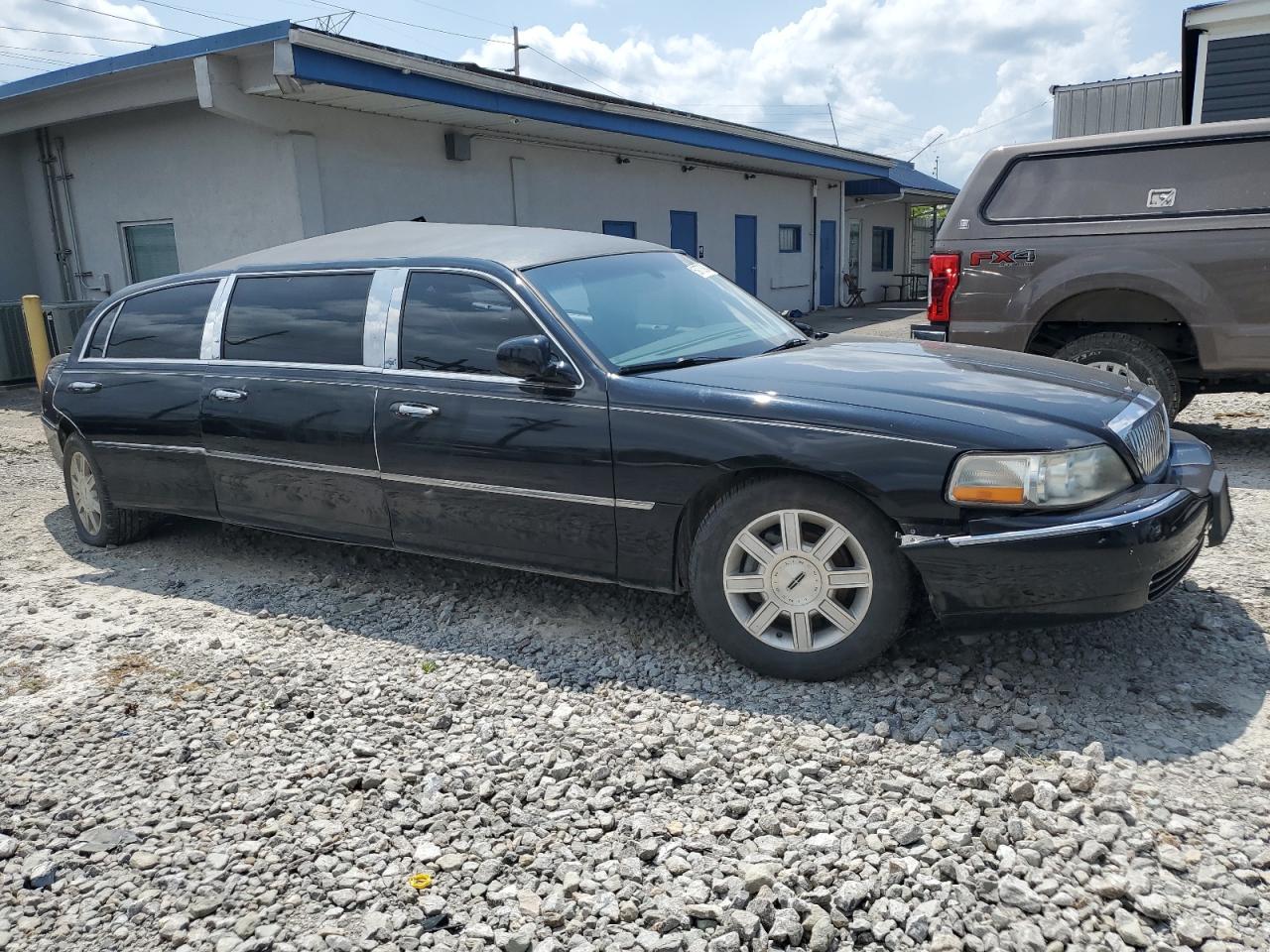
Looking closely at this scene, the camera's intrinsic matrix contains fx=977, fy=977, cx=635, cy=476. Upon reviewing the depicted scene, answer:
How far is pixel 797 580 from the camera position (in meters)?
3.42

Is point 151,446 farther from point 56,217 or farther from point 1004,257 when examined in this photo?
point 56,217

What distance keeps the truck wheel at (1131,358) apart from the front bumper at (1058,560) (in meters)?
Answer: 3.50

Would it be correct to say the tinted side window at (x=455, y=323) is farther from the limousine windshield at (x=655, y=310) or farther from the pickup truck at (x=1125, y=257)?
the pickup truck at (x=1125, y=257)

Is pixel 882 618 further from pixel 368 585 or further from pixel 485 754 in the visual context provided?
pixel 368 585

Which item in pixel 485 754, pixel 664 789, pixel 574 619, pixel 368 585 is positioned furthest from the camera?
pixel 368 585

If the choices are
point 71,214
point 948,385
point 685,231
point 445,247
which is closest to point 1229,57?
point 685,231

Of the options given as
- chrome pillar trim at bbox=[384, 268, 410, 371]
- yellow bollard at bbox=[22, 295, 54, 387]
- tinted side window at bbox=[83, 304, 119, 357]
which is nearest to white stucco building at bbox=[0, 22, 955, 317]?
yellow bollard at bbox=[22, 295, 54, 387]

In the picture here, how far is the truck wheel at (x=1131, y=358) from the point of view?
6.35 m

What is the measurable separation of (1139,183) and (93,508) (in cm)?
677

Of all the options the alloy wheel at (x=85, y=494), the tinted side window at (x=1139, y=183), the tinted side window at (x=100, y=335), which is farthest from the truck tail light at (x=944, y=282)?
the alloy wheel at (x=85, y=494)

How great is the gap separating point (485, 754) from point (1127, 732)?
203 centimetres

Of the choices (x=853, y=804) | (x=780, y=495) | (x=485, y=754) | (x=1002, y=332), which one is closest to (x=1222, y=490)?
(x=780, y=495)

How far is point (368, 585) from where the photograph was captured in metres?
4.77

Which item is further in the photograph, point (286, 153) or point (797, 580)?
point (286, 153)
